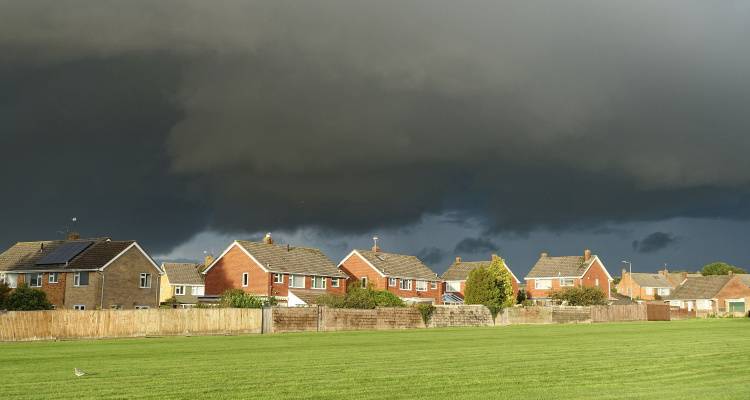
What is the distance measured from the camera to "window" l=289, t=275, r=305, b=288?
86.6m

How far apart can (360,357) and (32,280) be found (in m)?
62.4

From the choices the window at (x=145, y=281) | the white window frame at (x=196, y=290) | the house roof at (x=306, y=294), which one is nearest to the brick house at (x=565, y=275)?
the house roof at (x=306, y=294)

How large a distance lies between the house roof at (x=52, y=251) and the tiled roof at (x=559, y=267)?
7554cm

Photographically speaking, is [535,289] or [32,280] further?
[535,289]

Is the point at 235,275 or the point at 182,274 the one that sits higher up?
the point at 182,274

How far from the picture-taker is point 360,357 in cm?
2566

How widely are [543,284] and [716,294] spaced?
3648 centimetres

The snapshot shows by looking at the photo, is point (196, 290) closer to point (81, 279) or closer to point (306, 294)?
point (306, 294)

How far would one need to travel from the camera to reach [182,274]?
372ft

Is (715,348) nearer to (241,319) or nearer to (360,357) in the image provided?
(360,357)

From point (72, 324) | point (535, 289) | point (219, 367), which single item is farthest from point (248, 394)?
point (535, 289)

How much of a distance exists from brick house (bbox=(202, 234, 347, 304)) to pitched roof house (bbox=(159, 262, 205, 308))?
22355mm

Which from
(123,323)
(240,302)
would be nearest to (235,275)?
(240,302)

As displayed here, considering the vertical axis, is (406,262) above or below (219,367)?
above
